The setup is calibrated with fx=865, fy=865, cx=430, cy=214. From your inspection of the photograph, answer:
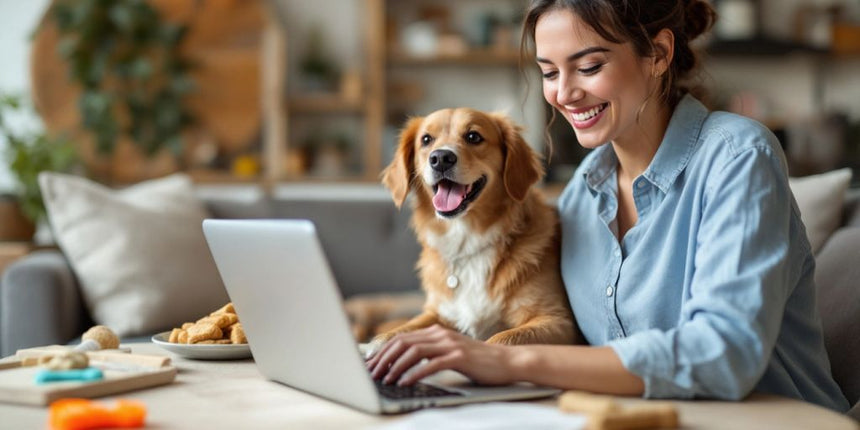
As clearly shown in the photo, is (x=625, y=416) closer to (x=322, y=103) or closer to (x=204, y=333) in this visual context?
(x=204, y=333)

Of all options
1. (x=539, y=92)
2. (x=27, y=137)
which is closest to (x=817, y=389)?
(x=27, y=137)

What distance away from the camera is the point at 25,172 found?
329 centimetres

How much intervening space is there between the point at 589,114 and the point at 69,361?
892 millimetres

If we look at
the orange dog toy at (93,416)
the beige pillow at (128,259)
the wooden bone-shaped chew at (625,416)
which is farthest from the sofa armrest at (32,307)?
the wooden bone-shaped chew at (625,416)

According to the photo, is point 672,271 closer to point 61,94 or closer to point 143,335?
point 143,335

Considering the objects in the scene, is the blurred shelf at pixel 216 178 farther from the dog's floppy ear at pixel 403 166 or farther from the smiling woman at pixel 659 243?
the smiling woman at pixel 659 243

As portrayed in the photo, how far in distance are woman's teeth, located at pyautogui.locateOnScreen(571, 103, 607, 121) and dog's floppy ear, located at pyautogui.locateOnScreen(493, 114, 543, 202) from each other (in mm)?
501

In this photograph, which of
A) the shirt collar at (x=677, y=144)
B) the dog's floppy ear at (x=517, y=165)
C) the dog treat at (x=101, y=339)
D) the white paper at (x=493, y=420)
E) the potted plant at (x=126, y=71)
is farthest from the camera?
the potted plant at (x=126, y=71)

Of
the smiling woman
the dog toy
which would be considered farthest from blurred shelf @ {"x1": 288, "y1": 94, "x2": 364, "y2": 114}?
the dog toy

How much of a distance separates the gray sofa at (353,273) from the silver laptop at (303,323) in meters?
0.79

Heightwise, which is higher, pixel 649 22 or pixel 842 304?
pixel 649 22

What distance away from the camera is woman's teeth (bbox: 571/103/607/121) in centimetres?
146

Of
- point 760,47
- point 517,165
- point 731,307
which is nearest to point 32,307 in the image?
point 517,165

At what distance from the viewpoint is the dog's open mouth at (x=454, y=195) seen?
6.38 feet
